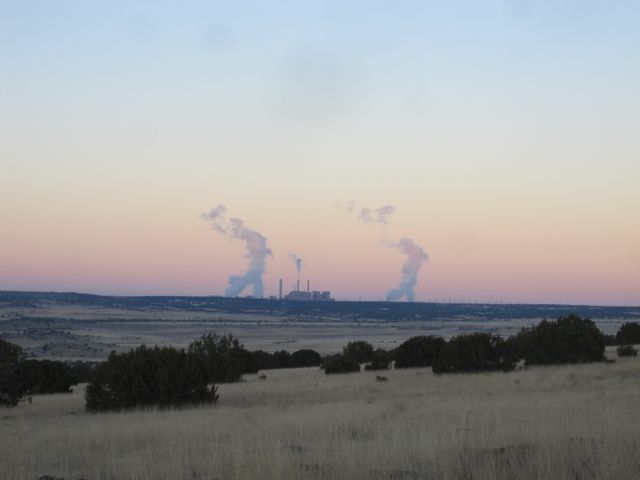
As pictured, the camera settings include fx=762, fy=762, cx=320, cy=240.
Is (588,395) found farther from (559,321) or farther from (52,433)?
(559,321)

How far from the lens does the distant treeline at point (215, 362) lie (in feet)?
63.0

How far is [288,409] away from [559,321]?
16.6m

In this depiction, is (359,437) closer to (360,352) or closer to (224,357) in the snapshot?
(224,357)

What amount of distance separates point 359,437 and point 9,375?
1473cm

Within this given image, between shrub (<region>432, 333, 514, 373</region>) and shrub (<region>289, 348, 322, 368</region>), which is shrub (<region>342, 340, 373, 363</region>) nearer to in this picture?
shrub (<region>289, 348, 322, 368</region>)

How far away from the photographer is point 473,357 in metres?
27.0

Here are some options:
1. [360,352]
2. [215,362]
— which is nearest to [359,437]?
[215,362]

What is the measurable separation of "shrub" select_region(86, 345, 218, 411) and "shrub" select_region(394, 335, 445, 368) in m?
14.7

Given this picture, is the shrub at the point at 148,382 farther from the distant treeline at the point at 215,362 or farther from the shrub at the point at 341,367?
the shrub at the point at 341,367

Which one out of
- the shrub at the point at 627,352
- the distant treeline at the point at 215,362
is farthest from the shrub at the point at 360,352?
the shrub at the point at 627,352

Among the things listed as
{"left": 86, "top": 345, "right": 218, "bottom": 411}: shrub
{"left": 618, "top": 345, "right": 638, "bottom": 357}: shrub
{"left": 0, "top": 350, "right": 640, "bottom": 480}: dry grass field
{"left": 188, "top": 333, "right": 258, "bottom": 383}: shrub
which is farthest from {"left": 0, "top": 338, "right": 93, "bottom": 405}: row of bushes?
{"left": 618, "top": 345, "right": 638, "bottom": 357}: shrub

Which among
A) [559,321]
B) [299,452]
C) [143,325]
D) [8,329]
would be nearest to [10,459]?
[299,452]

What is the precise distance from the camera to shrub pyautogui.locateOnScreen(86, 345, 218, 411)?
1903cm

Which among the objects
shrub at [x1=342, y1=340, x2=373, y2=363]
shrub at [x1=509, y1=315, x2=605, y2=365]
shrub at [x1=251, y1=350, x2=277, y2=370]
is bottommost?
shrub at [x1=251, y1=350, x2=277, y2=370]
